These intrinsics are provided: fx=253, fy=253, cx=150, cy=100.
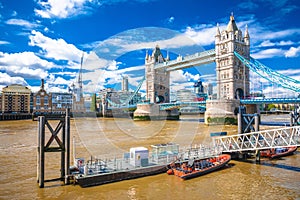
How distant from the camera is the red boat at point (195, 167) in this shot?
1384 cm

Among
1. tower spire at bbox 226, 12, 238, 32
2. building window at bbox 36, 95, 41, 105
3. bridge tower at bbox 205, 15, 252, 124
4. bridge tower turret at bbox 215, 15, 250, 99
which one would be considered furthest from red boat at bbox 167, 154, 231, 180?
building window at bbox 36, 95, 41, 105

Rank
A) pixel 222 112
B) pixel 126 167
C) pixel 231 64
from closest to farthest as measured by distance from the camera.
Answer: pixel 126 167, pixel 222 112, pixel 231 64

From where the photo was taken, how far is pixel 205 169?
48.1ft

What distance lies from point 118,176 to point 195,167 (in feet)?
15.5

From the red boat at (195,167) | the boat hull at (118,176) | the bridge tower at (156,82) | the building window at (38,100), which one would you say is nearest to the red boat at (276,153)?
the red boat at (195,167)

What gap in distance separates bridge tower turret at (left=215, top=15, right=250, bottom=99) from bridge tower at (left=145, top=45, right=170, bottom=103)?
2962 centimetres

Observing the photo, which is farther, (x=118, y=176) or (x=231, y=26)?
(x=231, y=26)

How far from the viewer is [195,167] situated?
49.0 ft

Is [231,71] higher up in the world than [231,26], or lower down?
lower down

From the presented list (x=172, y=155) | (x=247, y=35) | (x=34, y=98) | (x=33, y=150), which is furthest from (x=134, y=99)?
(x=172, y=155)

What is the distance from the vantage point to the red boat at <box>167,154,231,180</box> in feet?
45.4

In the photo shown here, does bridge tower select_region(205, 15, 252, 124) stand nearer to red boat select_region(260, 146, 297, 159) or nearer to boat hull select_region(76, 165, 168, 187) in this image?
red boat select_region(260, 146, 297, 159)

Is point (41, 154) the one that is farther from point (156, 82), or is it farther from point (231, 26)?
point (156, 82)

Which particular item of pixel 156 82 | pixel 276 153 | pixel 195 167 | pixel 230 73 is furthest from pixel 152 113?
pixel 195 167
